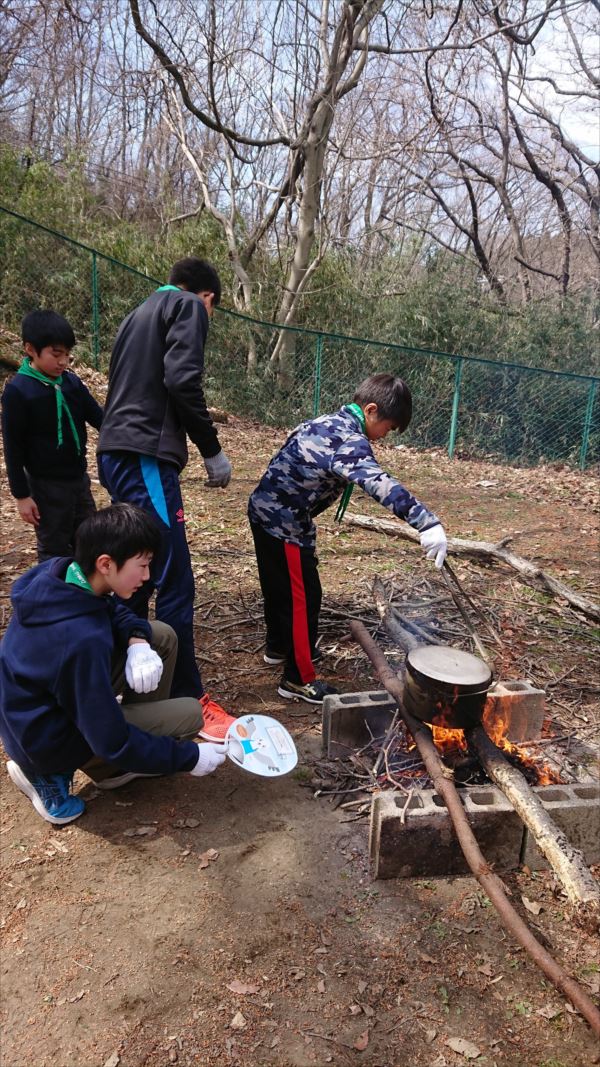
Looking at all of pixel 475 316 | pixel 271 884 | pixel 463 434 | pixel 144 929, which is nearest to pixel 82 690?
pixel 144 929

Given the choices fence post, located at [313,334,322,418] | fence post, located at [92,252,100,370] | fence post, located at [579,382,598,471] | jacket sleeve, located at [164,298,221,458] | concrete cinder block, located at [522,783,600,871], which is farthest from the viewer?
fence post, located at [579,382,598,471]

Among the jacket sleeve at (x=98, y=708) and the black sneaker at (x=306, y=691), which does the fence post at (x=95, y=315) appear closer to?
the black sneaker at (x=306, y=691)

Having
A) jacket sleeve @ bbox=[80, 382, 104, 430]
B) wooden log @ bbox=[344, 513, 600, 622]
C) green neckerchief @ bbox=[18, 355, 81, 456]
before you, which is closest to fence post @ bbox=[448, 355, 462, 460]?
wooden log @ bbox=[344, 513, 600, 622]

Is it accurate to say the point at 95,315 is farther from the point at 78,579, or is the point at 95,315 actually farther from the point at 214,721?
the point at 78,579

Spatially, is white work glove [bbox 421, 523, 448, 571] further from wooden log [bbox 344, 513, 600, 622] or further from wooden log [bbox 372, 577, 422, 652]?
wooden log [bbox 344, 513, 600, 622]

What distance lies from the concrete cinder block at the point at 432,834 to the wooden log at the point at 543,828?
0.10 metres

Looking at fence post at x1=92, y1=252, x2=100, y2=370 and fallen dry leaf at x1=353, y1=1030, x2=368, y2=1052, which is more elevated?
fence post at x1=92, y1=252, x2=100, y2=370

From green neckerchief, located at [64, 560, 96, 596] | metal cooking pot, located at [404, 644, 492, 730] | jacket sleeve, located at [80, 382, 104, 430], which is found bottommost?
metal cooking pot, located at [404, 644, 492, 730]

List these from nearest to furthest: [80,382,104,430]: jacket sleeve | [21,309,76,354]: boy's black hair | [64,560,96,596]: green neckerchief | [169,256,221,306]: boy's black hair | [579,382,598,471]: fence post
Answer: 1. [64,560,96,596]: green neckerchief
2. [169,256,221,306]: boy's black hair
3. [21,309,76,354]: boy's black hair
4. [80,382,104,430]: jacket sleeve
5. [579,382,598,471]: fence post

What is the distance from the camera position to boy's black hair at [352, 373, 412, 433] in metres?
3.00

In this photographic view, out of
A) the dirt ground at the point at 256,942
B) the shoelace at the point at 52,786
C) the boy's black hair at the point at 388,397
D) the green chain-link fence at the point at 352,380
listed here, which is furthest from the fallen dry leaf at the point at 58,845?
the green chain-link fence at the point at 352,380

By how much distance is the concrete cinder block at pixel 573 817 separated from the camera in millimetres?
2346

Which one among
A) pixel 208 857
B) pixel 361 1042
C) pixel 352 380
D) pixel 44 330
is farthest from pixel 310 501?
pixel 352 380

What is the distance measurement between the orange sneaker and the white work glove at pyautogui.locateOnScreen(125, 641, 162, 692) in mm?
526
